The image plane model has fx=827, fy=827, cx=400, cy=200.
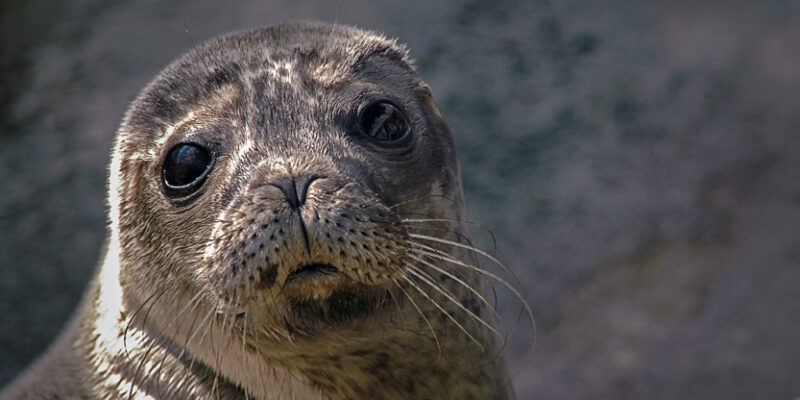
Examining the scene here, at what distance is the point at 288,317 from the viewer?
2.40 metres

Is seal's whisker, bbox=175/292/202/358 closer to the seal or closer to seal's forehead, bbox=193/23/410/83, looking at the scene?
the seal

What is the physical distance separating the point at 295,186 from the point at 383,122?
0.64 m

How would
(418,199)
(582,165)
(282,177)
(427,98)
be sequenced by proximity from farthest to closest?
(582,165) → (427,98) → (418,199) → (282,177)

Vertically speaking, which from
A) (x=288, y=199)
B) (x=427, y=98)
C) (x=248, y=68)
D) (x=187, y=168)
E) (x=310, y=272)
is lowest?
(x=310, y=272)

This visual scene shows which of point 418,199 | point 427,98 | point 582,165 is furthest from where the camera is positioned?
A: point 582,165

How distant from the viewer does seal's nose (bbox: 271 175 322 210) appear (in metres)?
2.22

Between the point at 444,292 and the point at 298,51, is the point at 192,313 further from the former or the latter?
the point at 298,51

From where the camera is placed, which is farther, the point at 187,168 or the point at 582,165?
the point at 582,165

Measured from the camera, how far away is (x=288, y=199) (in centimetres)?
223

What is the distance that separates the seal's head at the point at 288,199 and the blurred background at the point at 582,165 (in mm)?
2754

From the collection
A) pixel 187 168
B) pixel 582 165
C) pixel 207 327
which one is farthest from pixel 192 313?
pixel 582 165

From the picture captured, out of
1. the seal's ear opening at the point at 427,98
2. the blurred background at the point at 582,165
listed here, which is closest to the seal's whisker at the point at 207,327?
the seal's ear opening at the point at 427,98

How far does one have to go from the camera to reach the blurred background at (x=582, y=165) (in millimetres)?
5379

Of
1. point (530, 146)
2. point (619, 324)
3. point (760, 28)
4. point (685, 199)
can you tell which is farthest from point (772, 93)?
point (619, 324)
